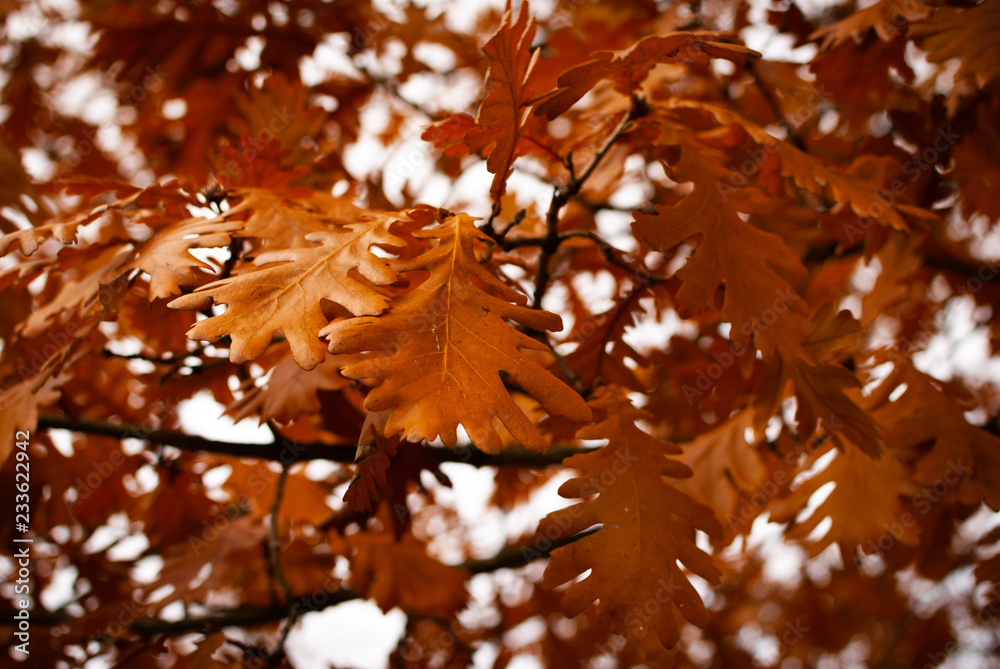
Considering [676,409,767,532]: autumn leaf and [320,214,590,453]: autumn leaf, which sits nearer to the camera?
[320,214,590,453]: autumn leaf

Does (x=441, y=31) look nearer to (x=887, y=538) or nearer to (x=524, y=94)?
(x=524, y=94)

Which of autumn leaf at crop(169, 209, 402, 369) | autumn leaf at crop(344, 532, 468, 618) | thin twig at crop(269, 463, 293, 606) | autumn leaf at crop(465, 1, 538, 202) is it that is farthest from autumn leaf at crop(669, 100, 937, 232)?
autumn leaf at crop(344, 532, 468, 618)

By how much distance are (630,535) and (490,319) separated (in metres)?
0.39

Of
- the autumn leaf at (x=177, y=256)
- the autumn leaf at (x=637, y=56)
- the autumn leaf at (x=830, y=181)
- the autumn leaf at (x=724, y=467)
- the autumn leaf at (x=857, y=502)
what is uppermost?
the autumn leaf at (x=637, y=56)

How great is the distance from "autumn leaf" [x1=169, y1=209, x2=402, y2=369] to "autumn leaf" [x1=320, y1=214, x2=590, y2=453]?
0.04m

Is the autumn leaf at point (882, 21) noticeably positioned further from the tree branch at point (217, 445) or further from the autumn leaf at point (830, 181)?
the tree branch at point (217, 445)

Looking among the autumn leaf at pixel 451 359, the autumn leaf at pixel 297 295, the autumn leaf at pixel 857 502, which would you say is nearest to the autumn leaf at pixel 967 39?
the autumn leaf at pixel 857 502

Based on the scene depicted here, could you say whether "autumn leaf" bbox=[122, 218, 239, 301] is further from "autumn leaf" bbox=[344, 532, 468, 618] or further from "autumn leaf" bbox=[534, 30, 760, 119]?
"autumn leaf" bbox=[344, 532, 468, 618]

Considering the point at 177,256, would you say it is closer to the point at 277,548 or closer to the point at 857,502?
the point at 277,548

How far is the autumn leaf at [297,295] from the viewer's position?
90cm

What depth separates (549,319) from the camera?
959mm

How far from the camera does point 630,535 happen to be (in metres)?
1.04

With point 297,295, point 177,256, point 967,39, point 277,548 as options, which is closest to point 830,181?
point 967,39

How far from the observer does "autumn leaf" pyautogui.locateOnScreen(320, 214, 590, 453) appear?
0.85 meters
